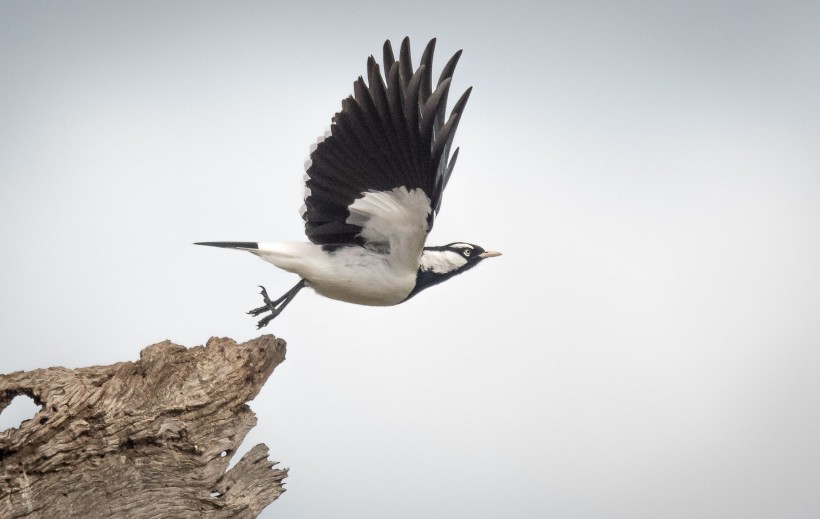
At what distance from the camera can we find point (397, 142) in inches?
257

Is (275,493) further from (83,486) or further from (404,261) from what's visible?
(404,261)

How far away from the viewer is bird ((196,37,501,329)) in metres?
6.49

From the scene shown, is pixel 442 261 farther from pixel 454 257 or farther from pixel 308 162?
pixel 308 162

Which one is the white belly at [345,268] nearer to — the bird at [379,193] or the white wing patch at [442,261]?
the bird at [379,193]

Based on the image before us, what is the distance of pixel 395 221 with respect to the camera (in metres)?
6.77

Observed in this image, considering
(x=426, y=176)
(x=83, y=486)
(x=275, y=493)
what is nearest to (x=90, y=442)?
(x=83, y=486)

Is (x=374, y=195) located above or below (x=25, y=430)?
above

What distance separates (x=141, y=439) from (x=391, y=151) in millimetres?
2440

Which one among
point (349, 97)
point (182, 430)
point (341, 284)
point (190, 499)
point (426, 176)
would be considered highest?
point (349, 97)

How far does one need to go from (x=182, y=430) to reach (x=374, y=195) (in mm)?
1985

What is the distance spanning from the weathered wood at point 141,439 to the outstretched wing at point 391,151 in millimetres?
1198

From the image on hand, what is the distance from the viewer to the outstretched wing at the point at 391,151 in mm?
6457

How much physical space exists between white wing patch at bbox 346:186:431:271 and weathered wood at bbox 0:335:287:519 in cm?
113

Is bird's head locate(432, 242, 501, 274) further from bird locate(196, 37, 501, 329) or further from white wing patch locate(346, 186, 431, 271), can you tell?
white wing patch locate(346, 186, 431, 271)
